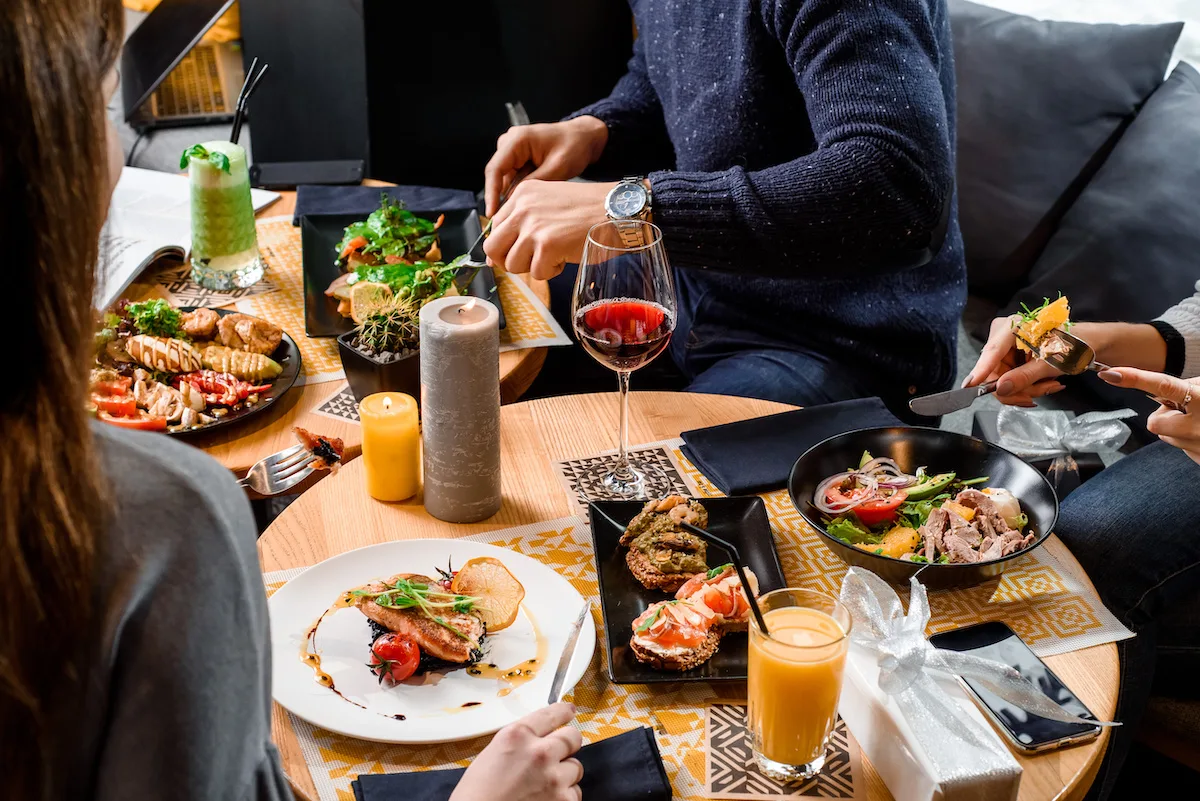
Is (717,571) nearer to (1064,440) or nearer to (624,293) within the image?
(624,293)

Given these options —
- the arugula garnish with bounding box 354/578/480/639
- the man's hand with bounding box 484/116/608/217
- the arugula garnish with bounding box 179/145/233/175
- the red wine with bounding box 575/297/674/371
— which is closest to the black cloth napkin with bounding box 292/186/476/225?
the man's hand with bounding box 484/116/608/217

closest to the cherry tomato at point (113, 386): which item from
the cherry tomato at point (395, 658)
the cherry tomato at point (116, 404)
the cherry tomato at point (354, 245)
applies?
the cherry tomato at point (116, 404)

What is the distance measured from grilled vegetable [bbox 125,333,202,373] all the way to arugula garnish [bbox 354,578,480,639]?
683 millimetres

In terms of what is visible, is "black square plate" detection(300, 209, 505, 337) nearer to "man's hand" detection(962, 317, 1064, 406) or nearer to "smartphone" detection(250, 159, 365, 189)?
"smartphone" detection(250, 159, 365, 189)

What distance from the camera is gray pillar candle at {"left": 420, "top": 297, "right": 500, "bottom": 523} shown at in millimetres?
1184

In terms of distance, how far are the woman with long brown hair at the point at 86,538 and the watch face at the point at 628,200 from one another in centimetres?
102

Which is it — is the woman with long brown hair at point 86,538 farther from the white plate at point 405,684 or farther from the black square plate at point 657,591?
the black square plate at point 657,591

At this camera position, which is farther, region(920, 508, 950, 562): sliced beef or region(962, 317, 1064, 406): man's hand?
region(962, 317, 1064, 406): man's hand

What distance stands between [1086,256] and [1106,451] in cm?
48

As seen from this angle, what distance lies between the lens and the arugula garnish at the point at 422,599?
1056 millimetres

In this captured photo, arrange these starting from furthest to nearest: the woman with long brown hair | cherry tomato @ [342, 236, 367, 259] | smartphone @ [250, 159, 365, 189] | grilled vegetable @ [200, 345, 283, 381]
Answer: smartphone @ [250, 159, 365, 189]
cherry tomato @ [342, 236, 367, 259]
grilled vegetable @ [200, 345, 283, 381]
the woman with long brown hair

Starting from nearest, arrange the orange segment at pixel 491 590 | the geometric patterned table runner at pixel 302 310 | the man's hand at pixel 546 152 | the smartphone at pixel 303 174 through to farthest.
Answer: the orange segment at pixel 491 590, the geometric patterned table runner at pixel 302 310, the man's hand at pixel 546 152, the smartphone at pixel 303 174

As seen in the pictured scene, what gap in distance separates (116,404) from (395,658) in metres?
0.72

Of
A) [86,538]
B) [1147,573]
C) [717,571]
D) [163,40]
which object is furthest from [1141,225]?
[86,538]
